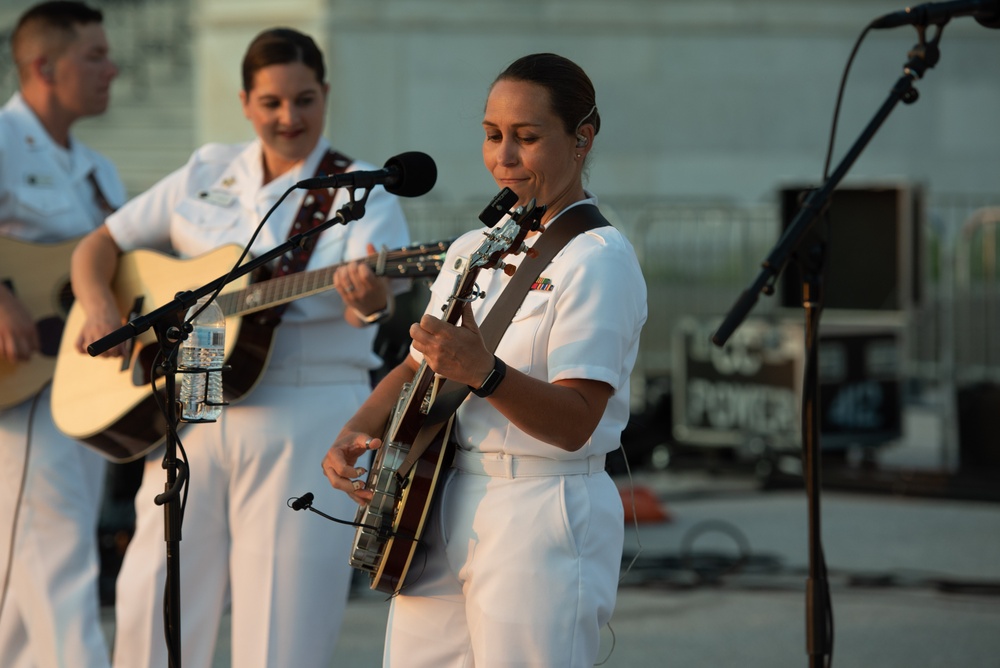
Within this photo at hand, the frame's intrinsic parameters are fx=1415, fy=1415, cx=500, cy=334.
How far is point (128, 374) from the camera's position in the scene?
14.3ft

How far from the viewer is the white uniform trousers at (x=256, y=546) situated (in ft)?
13.0

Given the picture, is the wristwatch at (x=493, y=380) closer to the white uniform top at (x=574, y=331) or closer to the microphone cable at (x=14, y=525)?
the white uniform top at (x=574, y=331)

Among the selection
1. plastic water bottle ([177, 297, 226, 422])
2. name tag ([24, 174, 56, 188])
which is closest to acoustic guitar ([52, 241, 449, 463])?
plastic water bottle ([177, 297, 226, 422])

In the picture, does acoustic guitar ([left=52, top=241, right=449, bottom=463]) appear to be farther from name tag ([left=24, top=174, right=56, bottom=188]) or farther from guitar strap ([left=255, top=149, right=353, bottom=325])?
name tag ([left=24, top=174, right=56, bottom=188])

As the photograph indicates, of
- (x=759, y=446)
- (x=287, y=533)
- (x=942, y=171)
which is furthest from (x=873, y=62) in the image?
(x=287, y=533)

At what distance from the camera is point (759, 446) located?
8898 millimetres

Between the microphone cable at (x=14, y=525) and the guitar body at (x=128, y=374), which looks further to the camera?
the microphone cable at (x=14, y=525)

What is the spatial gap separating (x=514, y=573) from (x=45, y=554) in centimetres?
238

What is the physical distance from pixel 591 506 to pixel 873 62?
12178 millimetres

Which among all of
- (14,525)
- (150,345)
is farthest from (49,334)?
(150,345)

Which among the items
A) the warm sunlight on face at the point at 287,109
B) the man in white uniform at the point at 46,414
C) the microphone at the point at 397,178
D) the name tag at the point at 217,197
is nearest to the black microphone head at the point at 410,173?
the microphone at the point at 397,178

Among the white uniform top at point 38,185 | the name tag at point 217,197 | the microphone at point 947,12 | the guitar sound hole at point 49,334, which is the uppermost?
the microphone at point 947,12

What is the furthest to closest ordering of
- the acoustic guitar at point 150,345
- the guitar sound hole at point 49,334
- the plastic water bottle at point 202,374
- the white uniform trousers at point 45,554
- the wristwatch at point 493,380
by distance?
the guitar sound hole at point 49,334, the white uniform trousers at point 45,554, the acoustic guitar at point 150,345, the plastic water bottle at point 202,374, the wristwatch at point 493,380

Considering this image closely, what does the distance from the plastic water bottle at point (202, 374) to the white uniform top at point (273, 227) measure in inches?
23.1
